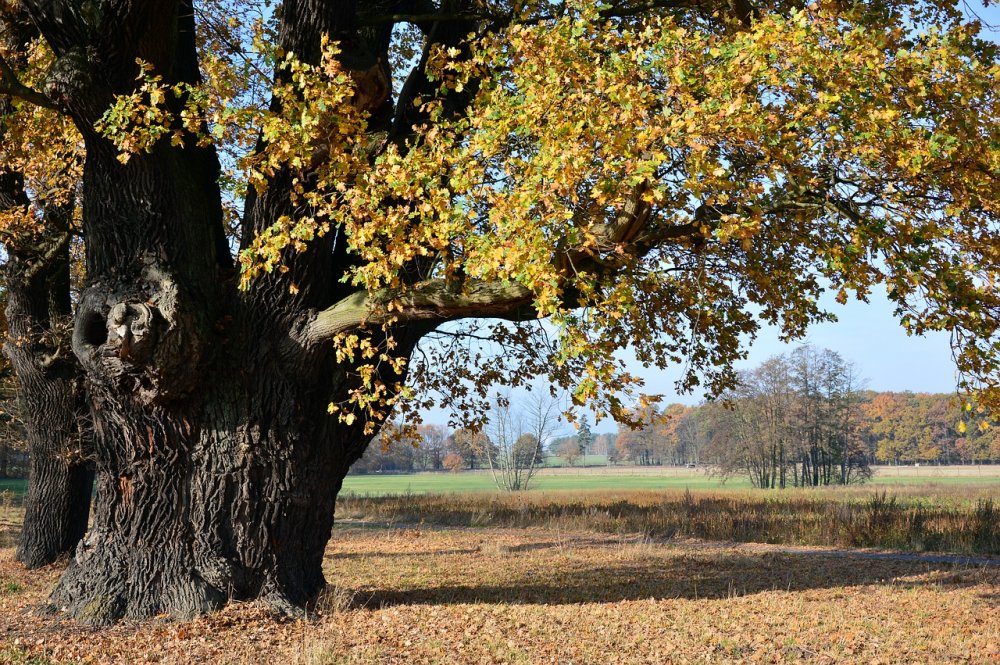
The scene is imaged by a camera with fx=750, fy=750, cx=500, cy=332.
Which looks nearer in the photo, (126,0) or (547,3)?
(126,0)

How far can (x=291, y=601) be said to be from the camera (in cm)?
760

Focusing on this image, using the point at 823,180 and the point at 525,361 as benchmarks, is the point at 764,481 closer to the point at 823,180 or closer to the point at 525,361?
the point at 525,361

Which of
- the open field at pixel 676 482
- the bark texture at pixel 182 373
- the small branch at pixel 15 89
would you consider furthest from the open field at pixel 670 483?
the small branch at pixel 15 89

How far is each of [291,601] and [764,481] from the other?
44.3 metres

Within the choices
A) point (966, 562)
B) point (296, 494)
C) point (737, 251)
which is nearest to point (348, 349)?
point (296, 494)

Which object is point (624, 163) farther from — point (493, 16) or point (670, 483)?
point (670, 483)

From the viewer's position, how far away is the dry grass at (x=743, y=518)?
15758mm

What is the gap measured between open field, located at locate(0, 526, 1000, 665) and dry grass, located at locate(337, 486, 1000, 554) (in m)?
3.24

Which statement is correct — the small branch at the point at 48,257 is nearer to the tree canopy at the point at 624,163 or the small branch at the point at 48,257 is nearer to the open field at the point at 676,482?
the tree canopy at the point at 624,163

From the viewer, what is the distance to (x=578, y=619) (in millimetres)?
7805

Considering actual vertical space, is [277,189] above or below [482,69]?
below

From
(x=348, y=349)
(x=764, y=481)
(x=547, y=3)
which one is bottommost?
(x=764, y=481)

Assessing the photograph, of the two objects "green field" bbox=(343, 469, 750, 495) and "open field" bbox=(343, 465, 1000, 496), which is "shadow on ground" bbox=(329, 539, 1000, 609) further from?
"green field" bbox=(343, 469, 750, 495)

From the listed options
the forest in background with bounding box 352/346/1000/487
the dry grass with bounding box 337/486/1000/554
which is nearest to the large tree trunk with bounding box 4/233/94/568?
the dry grass with bounding box 337/486/1000/554
